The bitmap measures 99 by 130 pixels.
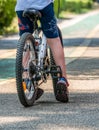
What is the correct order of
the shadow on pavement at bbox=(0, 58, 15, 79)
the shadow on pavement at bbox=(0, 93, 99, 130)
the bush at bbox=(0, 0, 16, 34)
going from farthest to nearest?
the bush at bbox=(0, 0, 16, 34) → the shadow on pavement at bbox=(0, 58, 15, 79) → the shadow on pavement at bbox=(0, 93, 99, 130)

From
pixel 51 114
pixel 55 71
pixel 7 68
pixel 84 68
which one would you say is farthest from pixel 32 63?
pixel 7 68

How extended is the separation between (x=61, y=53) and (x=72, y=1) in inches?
1662

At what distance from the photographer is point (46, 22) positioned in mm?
7594

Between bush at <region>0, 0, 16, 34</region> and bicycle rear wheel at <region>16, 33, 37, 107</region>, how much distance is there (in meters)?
15.7

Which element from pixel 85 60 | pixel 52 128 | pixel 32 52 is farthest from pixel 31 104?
pixel 85 60

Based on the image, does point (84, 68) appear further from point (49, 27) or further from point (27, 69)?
point (27, 69)

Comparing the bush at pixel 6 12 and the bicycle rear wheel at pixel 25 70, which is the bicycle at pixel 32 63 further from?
the bush at pixel 6 12

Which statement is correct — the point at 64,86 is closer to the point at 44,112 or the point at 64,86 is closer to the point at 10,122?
the point at 44,112

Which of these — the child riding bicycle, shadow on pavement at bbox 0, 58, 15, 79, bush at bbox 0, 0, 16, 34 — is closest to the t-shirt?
the child riding bicycle

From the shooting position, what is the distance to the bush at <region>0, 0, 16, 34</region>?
2333 cm

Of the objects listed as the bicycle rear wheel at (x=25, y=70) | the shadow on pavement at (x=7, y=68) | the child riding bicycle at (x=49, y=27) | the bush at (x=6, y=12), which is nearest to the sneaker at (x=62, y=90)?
the child riding bicycle at (x=49, y=27)

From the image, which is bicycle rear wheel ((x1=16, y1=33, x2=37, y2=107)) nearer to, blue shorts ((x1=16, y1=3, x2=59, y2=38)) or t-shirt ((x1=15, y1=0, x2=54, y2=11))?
blue shorts ((x1=16, y1=3, x2=59, y2=38))

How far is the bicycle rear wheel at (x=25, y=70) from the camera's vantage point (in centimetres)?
715

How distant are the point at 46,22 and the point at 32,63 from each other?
1.58ft
